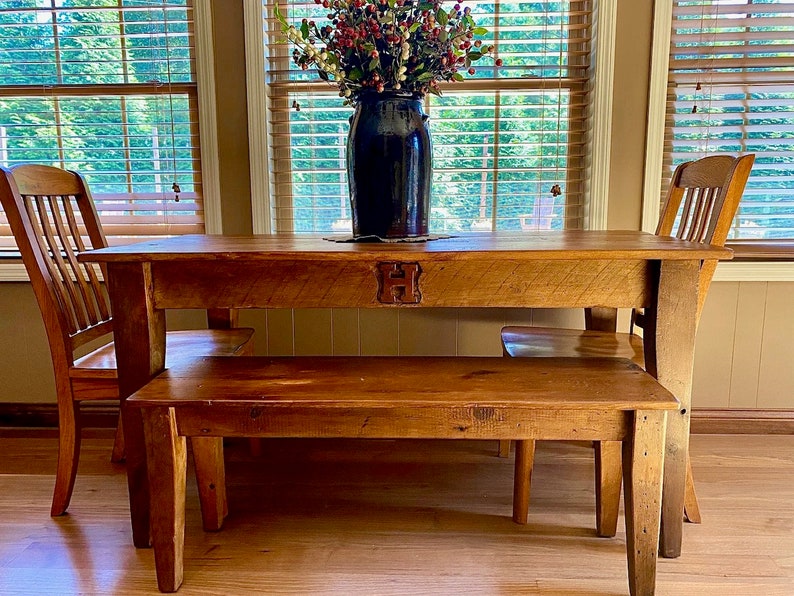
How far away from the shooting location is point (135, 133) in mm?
2168

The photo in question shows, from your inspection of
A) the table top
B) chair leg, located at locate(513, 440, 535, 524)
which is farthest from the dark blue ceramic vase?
chair leg, located at locate(513, 440, 535, 524)

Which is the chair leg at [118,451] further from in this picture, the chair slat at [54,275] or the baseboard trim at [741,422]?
the baseboard trim at [741,422]

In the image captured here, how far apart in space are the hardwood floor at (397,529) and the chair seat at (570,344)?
1.54 feet

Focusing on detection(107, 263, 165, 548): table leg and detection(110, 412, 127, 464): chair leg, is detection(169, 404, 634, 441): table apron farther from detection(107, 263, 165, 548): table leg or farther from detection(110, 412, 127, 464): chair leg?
detection(110, 412, 127, 464): chair leg

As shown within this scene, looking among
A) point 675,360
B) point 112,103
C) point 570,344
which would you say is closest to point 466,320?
point 570,344

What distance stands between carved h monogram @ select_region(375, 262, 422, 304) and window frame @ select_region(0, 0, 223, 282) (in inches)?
46.1

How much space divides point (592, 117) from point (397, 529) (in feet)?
5.30

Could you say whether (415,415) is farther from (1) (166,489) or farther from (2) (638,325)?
(2) (638,325)

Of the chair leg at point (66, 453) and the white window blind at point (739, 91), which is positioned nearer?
the chair leg at point (66, 453)

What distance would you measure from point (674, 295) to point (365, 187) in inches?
31.7

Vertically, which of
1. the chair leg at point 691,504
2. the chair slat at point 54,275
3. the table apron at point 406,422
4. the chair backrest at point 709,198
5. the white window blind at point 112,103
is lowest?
the chair leg at point 691,504

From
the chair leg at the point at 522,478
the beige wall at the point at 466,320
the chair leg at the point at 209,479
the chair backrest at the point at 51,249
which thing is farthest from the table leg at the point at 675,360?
the chair backrest at the point at 51,249

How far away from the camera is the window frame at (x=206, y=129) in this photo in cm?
205

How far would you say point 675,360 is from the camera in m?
1.28
